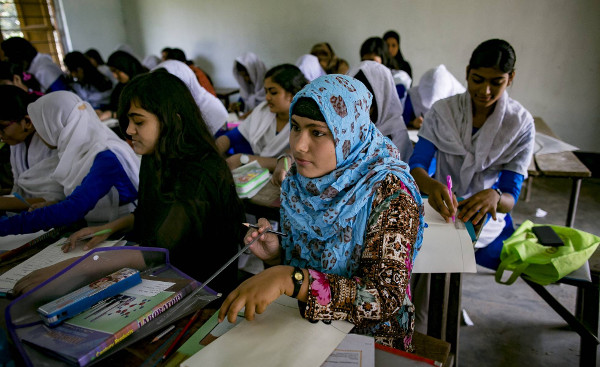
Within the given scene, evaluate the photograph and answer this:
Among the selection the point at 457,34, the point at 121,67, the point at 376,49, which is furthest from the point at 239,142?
the point at 457,34

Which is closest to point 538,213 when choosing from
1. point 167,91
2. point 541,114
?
point 541,114

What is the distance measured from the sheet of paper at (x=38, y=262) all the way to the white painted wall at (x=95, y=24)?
264 inches

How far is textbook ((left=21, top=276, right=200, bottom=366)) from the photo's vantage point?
735 mm

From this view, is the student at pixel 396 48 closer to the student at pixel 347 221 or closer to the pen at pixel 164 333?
the student at pixel 347 221

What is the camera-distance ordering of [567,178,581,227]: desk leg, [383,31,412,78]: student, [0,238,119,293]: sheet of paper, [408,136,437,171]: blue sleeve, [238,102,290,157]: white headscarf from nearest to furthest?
[0,238,119,293]: sheet of paper
[408,136,437,171]: blue sleeve
[567,178,581,227]: desk leg
[238,102,290,157]: white headscarf
[383,31,412,78]: student

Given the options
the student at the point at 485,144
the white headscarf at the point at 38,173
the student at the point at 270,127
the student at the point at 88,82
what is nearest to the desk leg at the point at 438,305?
the student at the point at 485,144

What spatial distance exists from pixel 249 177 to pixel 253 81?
132 inches

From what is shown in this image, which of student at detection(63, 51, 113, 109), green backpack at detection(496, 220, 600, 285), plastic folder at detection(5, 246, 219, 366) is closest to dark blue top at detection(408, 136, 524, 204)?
green backpack at detection(496, 220, 600, 285)

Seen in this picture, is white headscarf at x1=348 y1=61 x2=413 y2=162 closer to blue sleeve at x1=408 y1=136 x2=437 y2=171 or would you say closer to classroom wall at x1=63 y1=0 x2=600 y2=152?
blue sleeve at x1=408 y1=136 x2=437 y2=171

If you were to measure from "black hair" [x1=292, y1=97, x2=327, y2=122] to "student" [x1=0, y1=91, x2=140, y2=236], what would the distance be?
4.00 feet

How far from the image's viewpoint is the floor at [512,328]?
6.06 ft

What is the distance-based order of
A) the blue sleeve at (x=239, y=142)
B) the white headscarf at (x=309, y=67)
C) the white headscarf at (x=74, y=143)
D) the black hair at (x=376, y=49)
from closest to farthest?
1. the white headscarf at (x=74, y=143)
2. the blue sleeve at (x=239, y=142)
3. the black hair at (x=376, y=49)
4. the white headscarf at (x=309, y=67)

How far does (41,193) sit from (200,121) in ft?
3.85

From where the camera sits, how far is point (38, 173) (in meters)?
2.00
